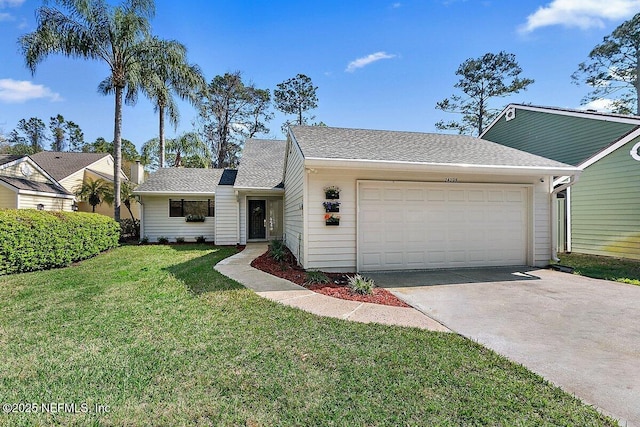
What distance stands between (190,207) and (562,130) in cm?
1688

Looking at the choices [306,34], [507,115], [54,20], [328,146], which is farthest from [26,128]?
[507,115]

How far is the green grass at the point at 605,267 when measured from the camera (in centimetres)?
678

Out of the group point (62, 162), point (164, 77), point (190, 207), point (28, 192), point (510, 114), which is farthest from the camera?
point (62, 162)

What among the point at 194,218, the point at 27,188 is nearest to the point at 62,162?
the point at 27,188

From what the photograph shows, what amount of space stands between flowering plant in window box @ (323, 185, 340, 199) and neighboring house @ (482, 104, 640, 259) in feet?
21.2

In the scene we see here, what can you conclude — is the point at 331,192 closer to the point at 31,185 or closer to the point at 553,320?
the point at 553,320

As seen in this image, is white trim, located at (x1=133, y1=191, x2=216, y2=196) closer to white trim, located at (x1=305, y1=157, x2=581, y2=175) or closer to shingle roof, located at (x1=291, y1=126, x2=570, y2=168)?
shingle roof, located at (x1=291, y1=126, x2=570, y2=168)

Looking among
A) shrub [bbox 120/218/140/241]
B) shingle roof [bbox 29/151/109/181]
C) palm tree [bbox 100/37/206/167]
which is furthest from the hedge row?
shingle roof [bbox 29/151/109/181]

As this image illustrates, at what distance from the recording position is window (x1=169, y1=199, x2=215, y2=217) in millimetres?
14578

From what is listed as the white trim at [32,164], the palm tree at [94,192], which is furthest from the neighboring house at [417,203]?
the white trim at [32,164]

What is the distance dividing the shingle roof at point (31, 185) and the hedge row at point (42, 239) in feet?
22.4

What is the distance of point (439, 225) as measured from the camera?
24.4 ft

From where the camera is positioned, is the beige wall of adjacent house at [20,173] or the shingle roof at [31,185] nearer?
the shingle roof at [31,185]

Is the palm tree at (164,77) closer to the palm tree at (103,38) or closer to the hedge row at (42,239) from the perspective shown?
the palm tree at (103,38)
